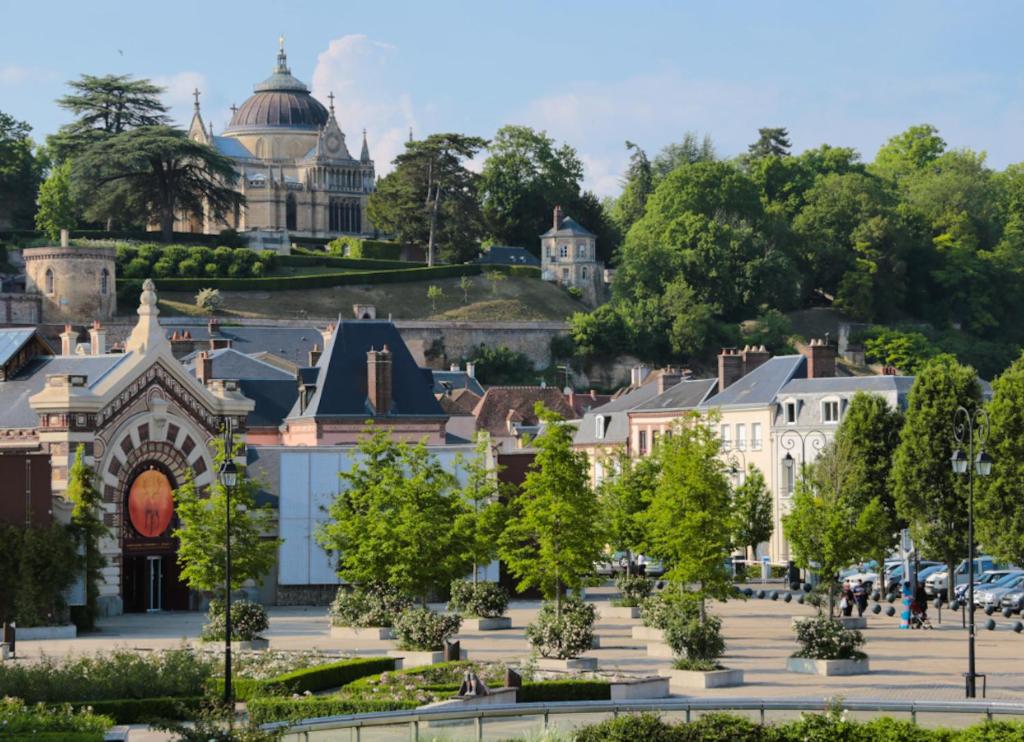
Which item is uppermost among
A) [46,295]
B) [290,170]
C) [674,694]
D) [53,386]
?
[290,170]

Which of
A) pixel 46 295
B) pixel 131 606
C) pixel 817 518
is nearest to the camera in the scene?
pixel 817 518

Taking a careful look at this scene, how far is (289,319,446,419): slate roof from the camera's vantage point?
73.3 m

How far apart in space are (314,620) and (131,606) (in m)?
7.61

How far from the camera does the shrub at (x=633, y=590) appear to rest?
59094 mm

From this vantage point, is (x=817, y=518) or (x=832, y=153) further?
(x=832, y=153)

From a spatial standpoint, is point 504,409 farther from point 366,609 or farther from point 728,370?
point 366,609

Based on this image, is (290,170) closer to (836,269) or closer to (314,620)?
(836,269)

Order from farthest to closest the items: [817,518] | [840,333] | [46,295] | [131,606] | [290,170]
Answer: [290,170] < [840,333] < [46,295] < [131,606] < [817,518]

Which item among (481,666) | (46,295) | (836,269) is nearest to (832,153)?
(836,269)

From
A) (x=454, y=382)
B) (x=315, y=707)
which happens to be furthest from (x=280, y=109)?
(x=315, y=707)

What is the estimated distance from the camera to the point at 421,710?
30.4 meters

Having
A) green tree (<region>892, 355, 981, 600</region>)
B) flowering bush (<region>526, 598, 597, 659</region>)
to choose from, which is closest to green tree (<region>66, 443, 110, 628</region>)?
flowering bush (<region>526, 598, 597, 659</region>)

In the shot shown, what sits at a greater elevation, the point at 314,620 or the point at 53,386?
the point at 53,386

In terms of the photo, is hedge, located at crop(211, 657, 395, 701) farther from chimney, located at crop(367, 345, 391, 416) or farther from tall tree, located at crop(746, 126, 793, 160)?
tall tree, located at crop(746, 126, 793, 160)
